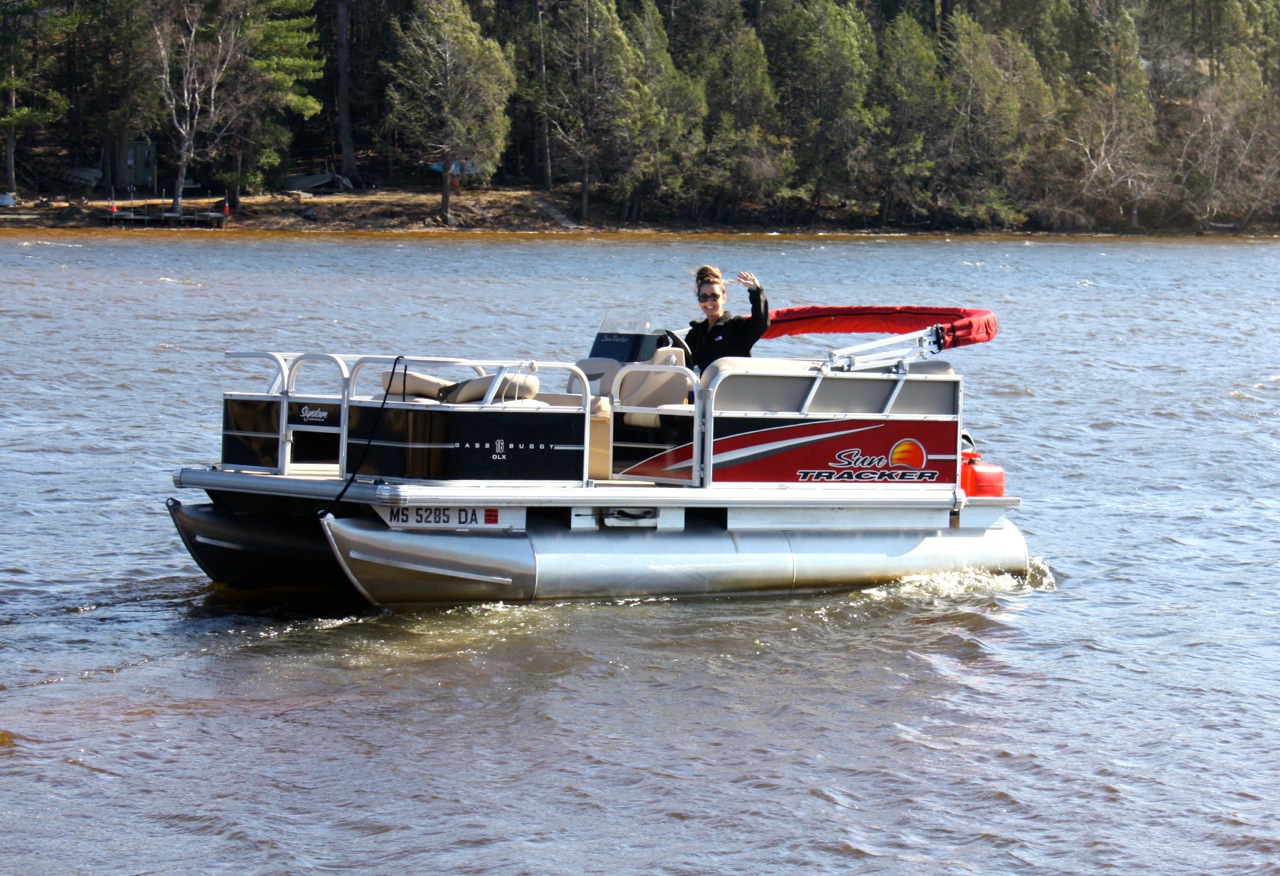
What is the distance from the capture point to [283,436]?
8961 millimetres

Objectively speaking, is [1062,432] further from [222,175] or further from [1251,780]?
[222,175]

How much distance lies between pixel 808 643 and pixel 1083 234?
222 feet

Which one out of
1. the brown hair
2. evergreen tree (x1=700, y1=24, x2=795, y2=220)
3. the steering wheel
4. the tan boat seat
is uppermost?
evergreen tree (x1=700, y1=24, x2=795, y2=220)

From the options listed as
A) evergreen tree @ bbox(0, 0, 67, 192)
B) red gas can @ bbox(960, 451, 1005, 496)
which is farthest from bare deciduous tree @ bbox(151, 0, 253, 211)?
red gas can @ bbox(960, 451, 1005, 496)

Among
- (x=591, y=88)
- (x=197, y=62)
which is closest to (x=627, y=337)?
(x=197, y=62)

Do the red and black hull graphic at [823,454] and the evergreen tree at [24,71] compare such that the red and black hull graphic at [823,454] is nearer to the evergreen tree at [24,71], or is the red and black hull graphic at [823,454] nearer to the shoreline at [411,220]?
the shoreline at [411,220]

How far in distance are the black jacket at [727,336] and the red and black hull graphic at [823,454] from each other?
2.12 ft

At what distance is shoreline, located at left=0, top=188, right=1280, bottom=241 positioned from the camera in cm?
5791

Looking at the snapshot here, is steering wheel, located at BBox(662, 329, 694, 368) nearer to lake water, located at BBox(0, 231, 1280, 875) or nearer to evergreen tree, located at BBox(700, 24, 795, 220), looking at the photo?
lake water, located at BBox(0, 231, 1280, 875)

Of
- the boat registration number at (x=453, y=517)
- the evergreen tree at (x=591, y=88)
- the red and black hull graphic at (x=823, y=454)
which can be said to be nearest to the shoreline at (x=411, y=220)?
the evergreen tree at (x=591, y=88)

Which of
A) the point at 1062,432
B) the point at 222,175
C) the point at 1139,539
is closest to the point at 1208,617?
the point at 1139,539

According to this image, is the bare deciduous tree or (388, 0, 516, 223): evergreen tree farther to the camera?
(388, 0, 516, 223): evergreen tree

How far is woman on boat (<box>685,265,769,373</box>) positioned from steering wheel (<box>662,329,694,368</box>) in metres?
0.03

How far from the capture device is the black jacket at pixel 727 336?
32.2 ft
